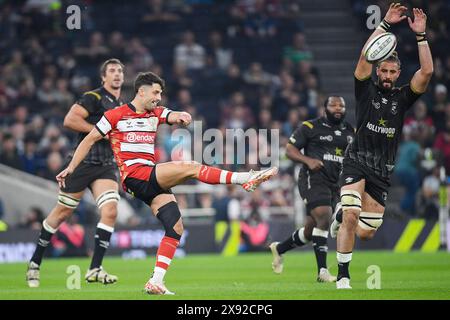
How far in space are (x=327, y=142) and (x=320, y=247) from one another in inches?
66.8

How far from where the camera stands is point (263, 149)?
996 inches

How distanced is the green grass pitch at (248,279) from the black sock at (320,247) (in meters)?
0.31

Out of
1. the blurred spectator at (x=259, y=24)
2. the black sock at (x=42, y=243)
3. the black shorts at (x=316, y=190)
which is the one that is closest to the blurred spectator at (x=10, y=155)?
the blurred spectator at (x=259, y=24)

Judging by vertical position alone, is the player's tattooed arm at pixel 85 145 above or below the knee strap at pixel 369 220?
above

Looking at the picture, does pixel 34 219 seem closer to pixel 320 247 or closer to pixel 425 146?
pixel 425 146

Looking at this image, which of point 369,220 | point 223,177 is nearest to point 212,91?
point 369,220

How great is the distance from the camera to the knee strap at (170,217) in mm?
11922

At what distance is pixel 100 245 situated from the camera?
561 inches

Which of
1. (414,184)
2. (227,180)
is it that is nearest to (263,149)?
(414,184)

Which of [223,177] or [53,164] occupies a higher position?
[223,177]

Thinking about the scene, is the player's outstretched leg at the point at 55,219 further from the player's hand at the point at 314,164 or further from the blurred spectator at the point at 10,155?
the blurred spectator at the point at 10,155

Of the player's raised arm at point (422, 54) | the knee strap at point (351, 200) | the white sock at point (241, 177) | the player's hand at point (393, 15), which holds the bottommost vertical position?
the knee strap at point (351, 200)

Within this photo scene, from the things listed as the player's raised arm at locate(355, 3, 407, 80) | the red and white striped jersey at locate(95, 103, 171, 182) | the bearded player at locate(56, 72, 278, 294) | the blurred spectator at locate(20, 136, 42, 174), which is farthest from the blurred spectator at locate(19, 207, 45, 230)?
the player's raised arm at locate(355, 3, 407, 80)

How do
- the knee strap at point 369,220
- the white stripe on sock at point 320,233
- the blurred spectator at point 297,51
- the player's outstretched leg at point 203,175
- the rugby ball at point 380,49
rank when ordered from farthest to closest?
1. the blurred spectator at point 297,51
2. the white stripe on sock at point 320,233
3. the knee strap at point 369,220
4. the rugby ball at point 380,49
5. the player's outstretched leg at point 203,175
